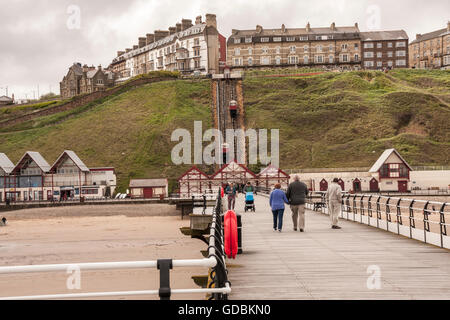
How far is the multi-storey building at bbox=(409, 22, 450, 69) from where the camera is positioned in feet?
468

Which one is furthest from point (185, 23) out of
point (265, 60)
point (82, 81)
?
point (82, 81)

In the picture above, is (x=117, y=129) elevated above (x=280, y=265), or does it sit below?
above

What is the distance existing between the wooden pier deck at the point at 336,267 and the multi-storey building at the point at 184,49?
113m

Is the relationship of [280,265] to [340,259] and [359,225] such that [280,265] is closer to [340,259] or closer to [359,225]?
[340,259]

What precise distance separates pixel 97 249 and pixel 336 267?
19.8m

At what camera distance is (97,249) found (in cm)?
2905

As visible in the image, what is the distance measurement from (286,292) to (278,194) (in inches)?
418

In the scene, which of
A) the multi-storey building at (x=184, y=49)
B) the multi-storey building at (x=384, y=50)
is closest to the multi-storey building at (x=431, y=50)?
the multi-storey building at (x=384, y=50)

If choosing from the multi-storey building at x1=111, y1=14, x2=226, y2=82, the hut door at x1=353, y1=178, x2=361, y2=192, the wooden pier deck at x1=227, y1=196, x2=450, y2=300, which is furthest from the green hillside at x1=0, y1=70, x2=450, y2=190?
the wooden pier deck at x1=227, y1=196, x2=450, y2=300

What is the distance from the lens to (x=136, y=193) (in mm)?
→ 74000

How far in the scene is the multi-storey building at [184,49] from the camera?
12838 cm

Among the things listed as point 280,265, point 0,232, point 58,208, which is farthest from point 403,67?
point 280,265

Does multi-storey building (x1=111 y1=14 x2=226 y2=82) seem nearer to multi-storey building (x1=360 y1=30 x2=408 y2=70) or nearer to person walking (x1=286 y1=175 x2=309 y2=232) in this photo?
multi-storey building (x1=360 y1=30 x2=408 y2=70)

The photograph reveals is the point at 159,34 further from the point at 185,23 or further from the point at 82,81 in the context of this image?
the point at 82,81
